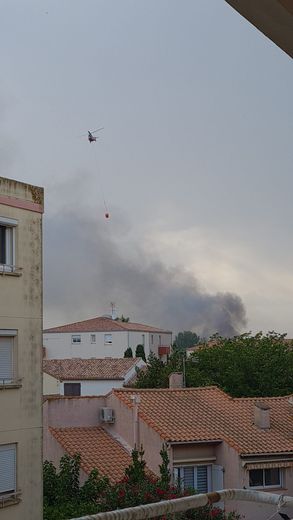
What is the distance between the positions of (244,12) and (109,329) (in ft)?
217

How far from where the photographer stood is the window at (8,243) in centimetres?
1441

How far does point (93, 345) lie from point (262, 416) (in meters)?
46.5

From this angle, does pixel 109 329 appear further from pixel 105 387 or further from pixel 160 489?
pixel 160 489

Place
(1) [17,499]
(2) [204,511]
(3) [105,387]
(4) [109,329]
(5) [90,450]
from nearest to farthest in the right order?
(2) [204,511], (1) [17,499], (5) [90,450], (3) [105,387], (4) [109,329]

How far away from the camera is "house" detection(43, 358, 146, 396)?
48062 mm

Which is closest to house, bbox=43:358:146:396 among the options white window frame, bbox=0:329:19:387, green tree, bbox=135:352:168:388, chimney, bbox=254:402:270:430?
green tree, bbox=135:352:168:388

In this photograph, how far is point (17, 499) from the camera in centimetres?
1418

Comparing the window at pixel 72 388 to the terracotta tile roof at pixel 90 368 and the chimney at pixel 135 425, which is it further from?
the chimney at pixel 135 425

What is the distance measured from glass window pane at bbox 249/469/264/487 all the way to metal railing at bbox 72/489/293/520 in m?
19.1

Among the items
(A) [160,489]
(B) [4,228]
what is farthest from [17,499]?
(B) [4,228]

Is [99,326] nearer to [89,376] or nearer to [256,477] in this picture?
[89,376]

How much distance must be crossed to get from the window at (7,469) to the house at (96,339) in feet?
172

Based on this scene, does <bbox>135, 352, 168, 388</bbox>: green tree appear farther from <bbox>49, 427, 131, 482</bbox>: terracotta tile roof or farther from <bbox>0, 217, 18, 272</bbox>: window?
<bbox>0, 217, 18, 272</bbox>: window

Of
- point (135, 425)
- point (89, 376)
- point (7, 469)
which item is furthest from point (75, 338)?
point (7, 469)
